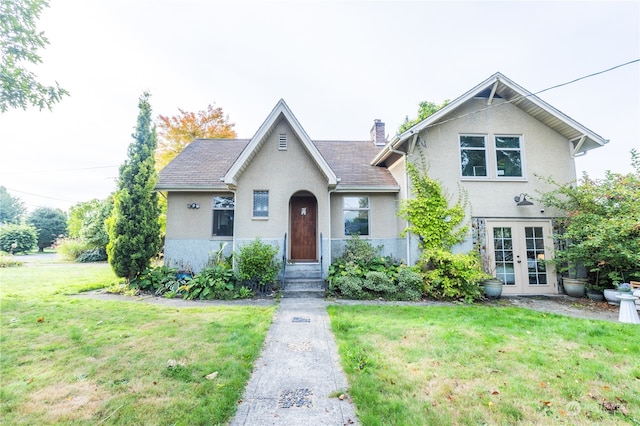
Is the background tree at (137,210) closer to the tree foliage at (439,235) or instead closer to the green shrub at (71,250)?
the tree foliage at (439,235)

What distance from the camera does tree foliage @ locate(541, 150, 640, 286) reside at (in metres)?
7.63

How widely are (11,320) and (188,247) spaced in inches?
207

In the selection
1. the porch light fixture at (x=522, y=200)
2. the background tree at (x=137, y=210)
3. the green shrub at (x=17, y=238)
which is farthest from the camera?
the green shrub at (x=17, y=238)

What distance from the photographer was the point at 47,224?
3089cm

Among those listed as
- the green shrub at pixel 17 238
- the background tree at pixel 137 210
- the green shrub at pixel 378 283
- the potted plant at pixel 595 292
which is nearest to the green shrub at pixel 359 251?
the green shrub at pixel 378 283

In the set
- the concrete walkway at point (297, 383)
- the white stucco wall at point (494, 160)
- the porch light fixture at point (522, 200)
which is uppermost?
the white stucco wall at point (494, 160)

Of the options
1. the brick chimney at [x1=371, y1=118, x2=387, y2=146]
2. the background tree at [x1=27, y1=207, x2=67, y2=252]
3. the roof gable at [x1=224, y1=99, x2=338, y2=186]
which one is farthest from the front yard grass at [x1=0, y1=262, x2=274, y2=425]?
the background tree at [x1=27, y1=207, x2=67, y2=252]

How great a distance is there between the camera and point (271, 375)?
147 inches

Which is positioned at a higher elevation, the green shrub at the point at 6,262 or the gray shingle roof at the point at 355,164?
the gray shingle roof at the point at 355,164

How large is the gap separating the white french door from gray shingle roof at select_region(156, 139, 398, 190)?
414 cm

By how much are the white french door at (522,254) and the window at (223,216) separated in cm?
995

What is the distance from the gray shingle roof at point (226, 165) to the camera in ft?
35.2

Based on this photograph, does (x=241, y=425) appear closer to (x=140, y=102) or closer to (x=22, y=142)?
(x=22, y=142)

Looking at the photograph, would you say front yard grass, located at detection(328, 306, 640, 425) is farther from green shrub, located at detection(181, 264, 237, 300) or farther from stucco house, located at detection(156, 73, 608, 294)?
green shrub, located at detection(181, 264, 237, 300)
